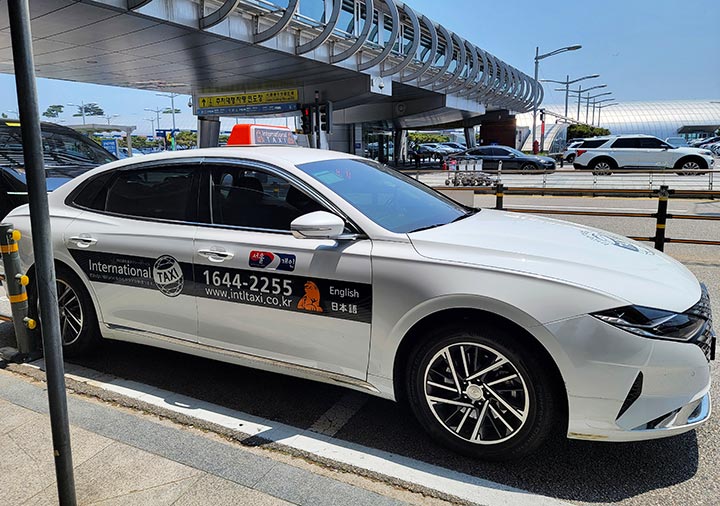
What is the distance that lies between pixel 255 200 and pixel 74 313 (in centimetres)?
180

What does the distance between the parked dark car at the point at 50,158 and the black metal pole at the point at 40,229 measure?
5616mm

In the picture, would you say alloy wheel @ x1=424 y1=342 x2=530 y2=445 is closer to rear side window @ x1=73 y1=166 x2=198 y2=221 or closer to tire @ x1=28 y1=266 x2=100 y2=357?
rear side window @ x1=73 y1=166 x2=198 y2=221

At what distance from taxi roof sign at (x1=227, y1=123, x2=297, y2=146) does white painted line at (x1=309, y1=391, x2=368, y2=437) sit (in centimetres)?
367

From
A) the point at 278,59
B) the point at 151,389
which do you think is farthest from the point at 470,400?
the point at 278,59

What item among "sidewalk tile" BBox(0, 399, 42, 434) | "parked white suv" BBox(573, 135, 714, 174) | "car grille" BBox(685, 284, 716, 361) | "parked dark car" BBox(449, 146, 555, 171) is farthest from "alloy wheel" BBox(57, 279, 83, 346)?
"parked dark car" BBox(449, 146, 555, 171)

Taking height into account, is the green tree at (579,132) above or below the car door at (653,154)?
above

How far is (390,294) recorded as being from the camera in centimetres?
288

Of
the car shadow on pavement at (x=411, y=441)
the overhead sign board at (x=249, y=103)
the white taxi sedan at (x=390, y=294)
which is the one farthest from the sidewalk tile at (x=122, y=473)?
the overhead sign board at (x=249, y=103)

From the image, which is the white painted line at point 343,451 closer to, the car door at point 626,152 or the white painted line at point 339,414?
the white painted line at point 339,414

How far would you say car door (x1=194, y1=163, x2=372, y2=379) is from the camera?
3.02 m

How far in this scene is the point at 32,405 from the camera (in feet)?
11.3

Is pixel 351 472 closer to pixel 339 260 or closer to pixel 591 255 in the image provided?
pixel 339 260

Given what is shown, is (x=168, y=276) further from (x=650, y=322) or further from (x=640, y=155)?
(x=640, y=155)

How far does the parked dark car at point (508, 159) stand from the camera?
1070 inches
